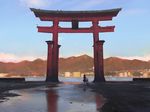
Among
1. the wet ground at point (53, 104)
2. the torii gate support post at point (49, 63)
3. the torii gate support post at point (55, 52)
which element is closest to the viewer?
the wet ground at point (53, 104)

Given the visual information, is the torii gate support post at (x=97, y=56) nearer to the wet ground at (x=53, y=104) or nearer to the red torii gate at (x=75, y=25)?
the red torii gate at (x=75, y=25)

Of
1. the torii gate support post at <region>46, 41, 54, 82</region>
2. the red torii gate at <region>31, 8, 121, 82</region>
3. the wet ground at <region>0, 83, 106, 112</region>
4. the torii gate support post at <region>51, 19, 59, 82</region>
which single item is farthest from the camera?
the torii gate support post at <region>46, 41, 54, 82</region>

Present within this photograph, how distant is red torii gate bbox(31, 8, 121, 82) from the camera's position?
5284 cm

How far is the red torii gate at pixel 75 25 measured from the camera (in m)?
52.8

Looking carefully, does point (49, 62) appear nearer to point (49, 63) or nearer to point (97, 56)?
point (49, 63)

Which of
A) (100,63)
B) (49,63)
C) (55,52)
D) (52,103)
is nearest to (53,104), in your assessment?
(52,103)

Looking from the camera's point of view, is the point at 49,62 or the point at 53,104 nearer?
the point at 53,104

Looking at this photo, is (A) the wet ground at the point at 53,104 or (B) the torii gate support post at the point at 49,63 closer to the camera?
(A) the wet ground at the point at 53,104

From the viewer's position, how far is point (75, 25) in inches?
2135

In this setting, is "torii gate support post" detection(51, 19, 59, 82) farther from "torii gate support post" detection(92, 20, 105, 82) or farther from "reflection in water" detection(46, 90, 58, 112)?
"reflection in water" detection(46, 90, 58, 112)

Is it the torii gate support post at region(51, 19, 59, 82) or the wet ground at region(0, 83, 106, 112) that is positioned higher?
the torii gate support post at region(51, 19, 59, 82)

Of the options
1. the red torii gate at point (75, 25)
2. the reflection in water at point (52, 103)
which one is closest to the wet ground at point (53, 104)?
the reflection in water at point (52, 103)

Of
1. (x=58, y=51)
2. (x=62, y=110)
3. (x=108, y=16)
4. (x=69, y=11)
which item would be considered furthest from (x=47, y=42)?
(x=62, y=110)

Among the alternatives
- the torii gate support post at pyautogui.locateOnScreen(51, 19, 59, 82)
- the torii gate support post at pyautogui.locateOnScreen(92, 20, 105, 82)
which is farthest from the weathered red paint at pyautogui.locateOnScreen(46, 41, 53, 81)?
the torii gate support post at pyautogui.locateOnScreen(92, 20, 105, 82)
